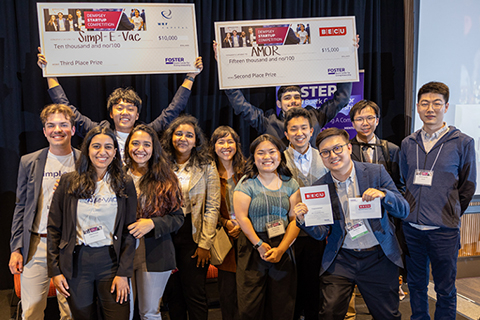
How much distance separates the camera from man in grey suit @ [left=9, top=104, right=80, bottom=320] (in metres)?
2.37

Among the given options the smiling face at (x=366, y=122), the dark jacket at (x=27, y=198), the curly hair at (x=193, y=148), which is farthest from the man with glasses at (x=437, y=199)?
the dark jacket at (x=27, y=198)

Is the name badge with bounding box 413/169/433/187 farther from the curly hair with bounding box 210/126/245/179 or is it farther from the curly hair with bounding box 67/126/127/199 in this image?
the curly hair with bounding box 67/126/127/199

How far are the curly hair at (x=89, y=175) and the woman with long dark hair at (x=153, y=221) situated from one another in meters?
0.20

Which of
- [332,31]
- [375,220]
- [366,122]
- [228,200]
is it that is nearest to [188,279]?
[228,200]

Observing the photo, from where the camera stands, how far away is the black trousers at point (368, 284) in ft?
7.16

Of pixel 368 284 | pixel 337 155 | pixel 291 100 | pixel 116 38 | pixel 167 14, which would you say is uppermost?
pixel 167 14

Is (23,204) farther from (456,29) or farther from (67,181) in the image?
(456,29)

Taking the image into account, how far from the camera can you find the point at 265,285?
2.39 m

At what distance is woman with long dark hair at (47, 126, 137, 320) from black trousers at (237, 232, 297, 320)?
80 centimetres

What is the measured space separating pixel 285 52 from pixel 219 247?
2.01m

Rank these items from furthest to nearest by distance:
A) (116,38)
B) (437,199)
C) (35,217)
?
(116,38) → (437,199) → (35,217)

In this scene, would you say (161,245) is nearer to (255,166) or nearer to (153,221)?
(153,221)

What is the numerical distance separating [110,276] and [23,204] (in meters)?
0.96

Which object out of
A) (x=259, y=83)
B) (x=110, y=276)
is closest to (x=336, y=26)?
(x=259, y=83)
